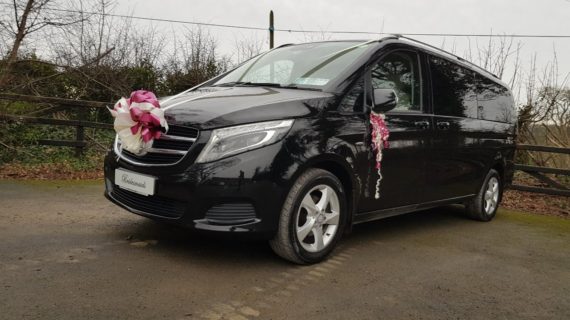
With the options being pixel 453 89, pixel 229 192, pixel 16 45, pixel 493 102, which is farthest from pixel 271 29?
pixel 229 192

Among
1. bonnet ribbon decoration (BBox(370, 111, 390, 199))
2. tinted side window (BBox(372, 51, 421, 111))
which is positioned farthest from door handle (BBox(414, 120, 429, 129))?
bonnet ribbon decoration (BBox(370, 111, 390, 199))

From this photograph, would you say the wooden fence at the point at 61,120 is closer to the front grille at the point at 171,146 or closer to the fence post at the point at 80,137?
the fence post at the point at 80,137

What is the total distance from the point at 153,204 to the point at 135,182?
0.69 ft

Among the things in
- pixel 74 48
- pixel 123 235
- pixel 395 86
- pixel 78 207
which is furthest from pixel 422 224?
pixel 74 48

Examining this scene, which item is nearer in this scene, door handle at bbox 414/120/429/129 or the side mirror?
the side mirror

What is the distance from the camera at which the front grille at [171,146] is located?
10.4 ft

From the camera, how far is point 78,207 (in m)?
5.01

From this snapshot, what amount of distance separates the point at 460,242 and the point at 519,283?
3.76 ft

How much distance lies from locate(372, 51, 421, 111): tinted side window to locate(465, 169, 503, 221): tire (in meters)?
1.90

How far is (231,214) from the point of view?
10.3ft

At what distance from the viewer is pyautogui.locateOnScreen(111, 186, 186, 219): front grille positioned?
3.20m

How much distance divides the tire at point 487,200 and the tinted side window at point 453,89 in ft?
3.24

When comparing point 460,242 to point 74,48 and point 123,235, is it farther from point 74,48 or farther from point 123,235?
point 74,48

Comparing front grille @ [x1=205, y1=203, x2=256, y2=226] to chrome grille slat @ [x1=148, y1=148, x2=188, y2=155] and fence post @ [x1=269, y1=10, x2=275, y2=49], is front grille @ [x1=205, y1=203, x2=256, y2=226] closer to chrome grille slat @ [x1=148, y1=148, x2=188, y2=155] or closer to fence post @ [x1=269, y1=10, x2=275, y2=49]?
chrome grille slat @ [x1=148, y1=148, x2=188, y2=155]
